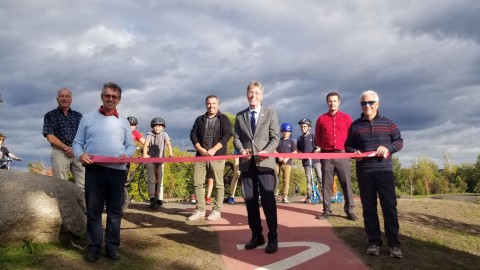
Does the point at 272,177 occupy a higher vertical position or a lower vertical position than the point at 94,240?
higher

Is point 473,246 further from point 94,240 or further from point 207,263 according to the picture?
point 94,240

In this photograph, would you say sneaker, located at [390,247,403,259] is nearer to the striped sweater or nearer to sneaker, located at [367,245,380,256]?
sneaker, located at [367,245,380,256]

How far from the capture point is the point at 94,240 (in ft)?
16.6

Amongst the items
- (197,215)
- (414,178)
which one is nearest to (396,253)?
(197,215)

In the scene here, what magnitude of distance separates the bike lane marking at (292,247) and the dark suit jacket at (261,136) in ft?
3.98

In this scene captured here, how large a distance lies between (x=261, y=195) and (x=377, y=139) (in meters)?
1.78

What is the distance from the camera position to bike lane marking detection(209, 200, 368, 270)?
5.16 metres

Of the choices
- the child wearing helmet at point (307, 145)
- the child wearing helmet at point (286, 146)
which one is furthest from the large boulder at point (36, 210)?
the child wearing helmet at point (307, 145)

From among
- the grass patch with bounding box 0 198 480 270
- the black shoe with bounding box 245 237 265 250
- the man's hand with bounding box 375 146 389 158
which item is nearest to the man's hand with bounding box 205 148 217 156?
the grass patch with bounding box 0 198 480 270

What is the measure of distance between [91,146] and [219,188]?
302cm

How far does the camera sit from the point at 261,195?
5.58 metres

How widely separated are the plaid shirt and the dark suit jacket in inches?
111

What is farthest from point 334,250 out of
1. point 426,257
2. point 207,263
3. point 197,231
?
point 197,231

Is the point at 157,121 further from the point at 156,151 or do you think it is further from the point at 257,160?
the point at 257,160
